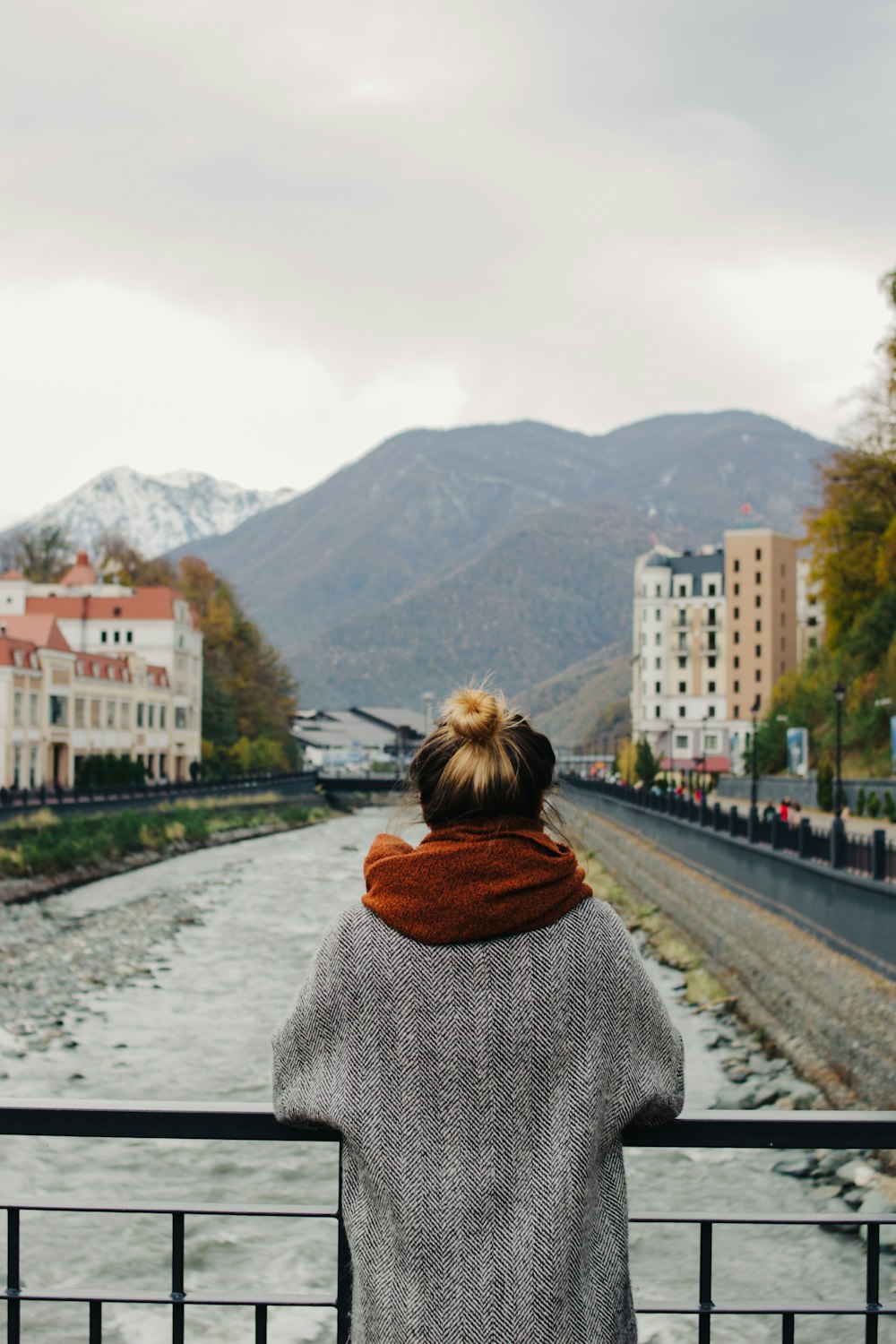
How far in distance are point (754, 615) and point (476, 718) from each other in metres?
107

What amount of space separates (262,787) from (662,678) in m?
41.0

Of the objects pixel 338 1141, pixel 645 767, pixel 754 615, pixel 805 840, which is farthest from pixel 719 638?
pixel 338 1141

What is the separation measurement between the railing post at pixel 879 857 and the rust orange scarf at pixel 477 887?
15.6 metres

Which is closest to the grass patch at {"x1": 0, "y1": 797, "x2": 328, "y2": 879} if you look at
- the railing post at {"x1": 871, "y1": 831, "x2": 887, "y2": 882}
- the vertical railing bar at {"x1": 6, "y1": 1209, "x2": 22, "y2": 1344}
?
the railing post at {"x1": 871, "y1": 831, "x2": 887, "y2": 882}

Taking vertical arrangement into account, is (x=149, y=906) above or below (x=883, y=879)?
below

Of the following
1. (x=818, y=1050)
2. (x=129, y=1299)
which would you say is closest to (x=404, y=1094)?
(x=129, y=1299)

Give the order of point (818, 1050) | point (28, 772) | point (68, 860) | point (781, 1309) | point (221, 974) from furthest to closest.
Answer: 1. point (28, 772)
2. point (68, 860)
3. point (221, 974)
4. point (818, 1050)
5. point (781, 1309)

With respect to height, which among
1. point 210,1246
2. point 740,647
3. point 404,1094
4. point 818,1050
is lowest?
point 210,1246

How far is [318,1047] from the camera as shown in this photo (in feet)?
7.65

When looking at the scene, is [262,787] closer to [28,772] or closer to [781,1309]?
[28,772]

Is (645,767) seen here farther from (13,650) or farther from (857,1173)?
(857,1173)

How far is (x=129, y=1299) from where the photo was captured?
9.23 feet

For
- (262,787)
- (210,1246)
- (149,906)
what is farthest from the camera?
(262,787)

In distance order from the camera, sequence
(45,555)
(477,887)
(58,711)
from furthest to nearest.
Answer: (45,555)
(58,711)
(477,887)
